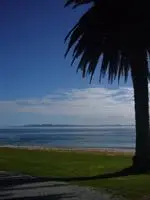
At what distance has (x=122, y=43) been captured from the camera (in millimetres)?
23797

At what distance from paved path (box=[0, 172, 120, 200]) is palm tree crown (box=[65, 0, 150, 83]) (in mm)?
7331

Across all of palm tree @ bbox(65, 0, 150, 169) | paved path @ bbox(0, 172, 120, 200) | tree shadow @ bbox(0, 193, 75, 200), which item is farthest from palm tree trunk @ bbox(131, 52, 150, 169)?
tree shadow @ bbox(0, 193, 75, 200)

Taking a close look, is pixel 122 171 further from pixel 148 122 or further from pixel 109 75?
pixel 109 75

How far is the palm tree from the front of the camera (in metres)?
23.3

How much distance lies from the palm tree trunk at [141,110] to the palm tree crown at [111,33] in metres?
0.29

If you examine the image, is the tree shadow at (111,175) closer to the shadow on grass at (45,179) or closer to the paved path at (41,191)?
the shadow on grass at (45,179)

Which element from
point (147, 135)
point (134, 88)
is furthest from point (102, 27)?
point (147, 135)

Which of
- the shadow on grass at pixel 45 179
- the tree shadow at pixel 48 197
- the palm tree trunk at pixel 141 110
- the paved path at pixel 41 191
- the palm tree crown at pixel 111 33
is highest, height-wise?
the palm tree crown at pixel 111 33

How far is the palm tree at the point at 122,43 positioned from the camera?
2331cm

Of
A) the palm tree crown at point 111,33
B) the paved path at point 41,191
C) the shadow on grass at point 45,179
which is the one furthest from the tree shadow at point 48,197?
the palm tree crown at point 111,33

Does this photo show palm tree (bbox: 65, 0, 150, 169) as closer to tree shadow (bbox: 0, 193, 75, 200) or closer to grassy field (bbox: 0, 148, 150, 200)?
grassy field (bbox: 0, 148, 150, 200)

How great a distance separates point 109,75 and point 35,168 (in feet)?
19.2

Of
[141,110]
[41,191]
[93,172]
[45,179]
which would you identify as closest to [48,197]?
[41,191]

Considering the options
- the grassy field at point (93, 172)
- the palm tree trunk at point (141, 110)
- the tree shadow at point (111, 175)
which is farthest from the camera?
the palm tree trunk at point (141, 110)
